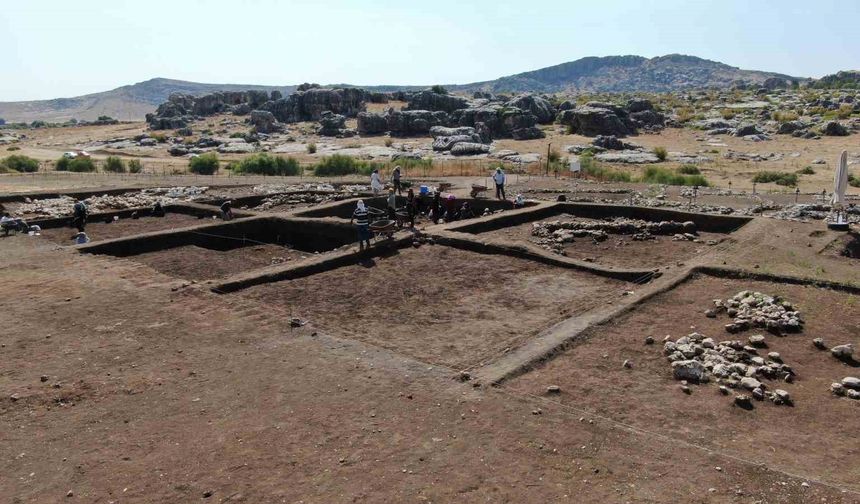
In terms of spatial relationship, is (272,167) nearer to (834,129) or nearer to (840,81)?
(834,129)

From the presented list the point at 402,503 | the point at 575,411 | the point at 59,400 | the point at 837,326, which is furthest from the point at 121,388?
the point at 837,326

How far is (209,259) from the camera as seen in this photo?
15266 millimetres

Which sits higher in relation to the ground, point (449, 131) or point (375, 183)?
point (449, 131)

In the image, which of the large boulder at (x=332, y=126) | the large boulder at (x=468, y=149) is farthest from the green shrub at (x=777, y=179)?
the large boulder at (x=332, y=126)

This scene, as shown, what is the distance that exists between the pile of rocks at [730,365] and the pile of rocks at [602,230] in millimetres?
7349

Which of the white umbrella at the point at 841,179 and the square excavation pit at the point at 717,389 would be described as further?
the white umbrella at the point at 841,179

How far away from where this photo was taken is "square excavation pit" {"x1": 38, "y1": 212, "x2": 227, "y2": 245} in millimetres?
17703

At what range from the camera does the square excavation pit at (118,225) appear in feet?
58.1

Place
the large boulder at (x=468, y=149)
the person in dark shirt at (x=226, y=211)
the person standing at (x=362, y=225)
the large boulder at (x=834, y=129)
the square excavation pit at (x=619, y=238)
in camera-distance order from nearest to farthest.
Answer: the person standing at (x=362, y=225)
the square excavation pit at (x=619, y=238)
the person in dark shirt at (x=226, y=211)
the large boulder at (x=468, y=149)
the large boulder at (x=834, y=129)

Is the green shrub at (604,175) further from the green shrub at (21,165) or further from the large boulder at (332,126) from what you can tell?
the large boulder at (332,126)

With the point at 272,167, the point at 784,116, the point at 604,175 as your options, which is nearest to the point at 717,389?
the point at 604,175

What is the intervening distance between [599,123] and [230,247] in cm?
4075

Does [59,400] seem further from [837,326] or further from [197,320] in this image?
[837,326]

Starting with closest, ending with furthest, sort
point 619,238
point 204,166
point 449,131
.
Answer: point 619,238 < point 204,166 < point 449,131
